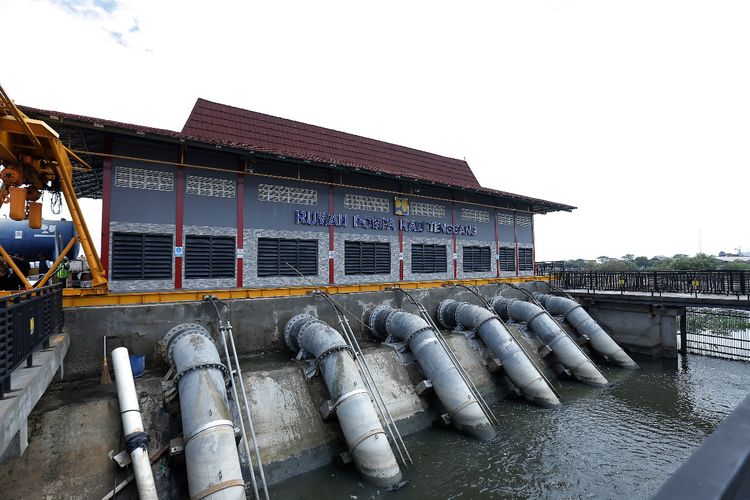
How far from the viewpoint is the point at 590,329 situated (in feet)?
60.0

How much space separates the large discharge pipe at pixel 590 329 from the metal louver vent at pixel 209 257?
1599 cm

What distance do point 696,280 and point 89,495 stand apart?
2607 cm

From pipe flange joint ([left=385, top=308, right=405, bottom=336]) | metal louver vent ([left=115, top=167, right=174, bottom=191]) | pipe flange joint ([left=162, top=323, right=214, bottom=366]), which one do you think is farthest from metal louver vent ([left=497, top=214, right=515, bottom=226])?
pipe flange joint ([left=162, top=323, right=214, bottom=366])

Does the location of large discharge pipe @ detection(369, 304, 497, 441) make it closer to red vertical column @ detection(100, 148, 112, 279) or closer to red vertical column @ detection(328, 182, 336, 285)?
red vertical column @ detection(328, 182, 336, 285)

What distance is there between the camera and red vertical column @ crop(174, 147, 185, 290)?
13039mm

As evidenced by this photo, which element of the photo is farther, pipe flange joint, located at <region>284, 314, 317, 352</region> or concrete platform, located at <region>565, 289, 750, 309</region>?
concrete platform, located at <region>565, 289, 750, 309</region>

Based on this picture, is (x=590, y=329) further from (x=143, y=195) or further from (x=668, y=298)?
(x=143, y=195)

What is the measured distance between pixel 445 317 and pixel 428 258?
Answer: 168 inches

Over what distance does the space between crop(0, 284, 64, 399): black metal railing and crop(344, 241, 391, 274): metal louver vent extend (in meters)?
10.2

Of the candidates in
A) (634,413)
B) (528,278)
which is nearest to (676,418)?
(634,413)

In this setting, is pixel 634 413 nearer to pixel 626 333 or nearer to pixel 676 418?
pixel 676 418

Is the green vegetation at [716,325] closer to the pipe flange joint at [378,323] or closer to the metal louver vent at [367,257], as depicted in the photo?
the metal louver vent at [367,257]

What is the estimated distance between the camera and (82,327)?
10031mm

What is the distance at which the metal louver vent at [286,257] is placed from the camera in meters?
14.8
